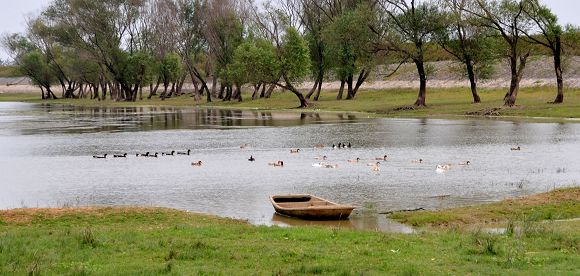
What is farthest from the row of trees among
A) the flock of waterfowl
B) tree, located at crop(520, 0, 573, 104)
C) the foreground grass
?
the foreground grass

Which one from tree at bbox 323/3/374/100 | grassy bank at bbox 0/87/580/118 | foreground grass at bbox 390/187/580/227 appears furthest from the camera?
tree at bbox 323/3/374/100

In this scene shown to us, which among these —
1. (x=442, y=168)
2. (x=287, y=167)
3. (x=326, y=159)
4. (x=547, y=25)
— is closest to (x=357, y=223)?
(x=442, y=168)

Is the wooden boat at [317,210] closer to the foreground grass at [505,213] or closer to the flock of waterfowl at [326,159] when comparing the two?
the foreground grass at [505,213]

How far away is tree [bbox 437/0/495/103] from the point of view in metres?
75.8

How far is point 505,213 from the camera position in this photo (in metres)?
21.6

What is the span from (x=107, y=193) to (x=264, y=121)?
4434cm

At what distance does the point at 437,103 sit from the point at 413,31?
31.4 ft

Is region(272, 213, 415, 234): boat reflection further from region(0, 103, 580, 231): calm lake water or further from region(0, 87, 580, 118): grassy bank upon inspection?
region(0, 87, 580, 118): grassy bank

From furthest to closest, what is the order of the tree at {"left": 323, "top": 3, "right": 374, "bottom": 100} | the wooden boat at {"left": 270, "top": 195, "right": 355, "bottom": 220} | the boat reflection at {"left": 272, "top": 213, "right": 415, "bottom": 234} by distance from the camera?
1. the tree at {"left": 323, "top": 3, "right": 374, "bottom": 100}
2. the wooden boat at {"left": 270, "top": 195, "right": 355, "bottom": 220}
3. the boat reflection at {"left": 272, "top": 213, "right": 415, "bottom": 234}

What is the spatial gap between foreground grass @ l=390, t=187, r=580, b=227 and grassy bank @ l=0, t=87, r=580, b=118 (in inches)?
1690

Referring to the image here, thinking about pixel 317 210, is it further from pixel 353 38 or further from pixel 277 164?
pixel 353 38

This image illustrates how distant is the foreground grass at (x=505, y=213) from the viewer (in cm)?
2062

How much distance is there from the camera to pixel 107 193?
28391 mm

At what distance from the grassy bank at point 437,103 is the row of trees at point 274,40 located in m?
2.22
